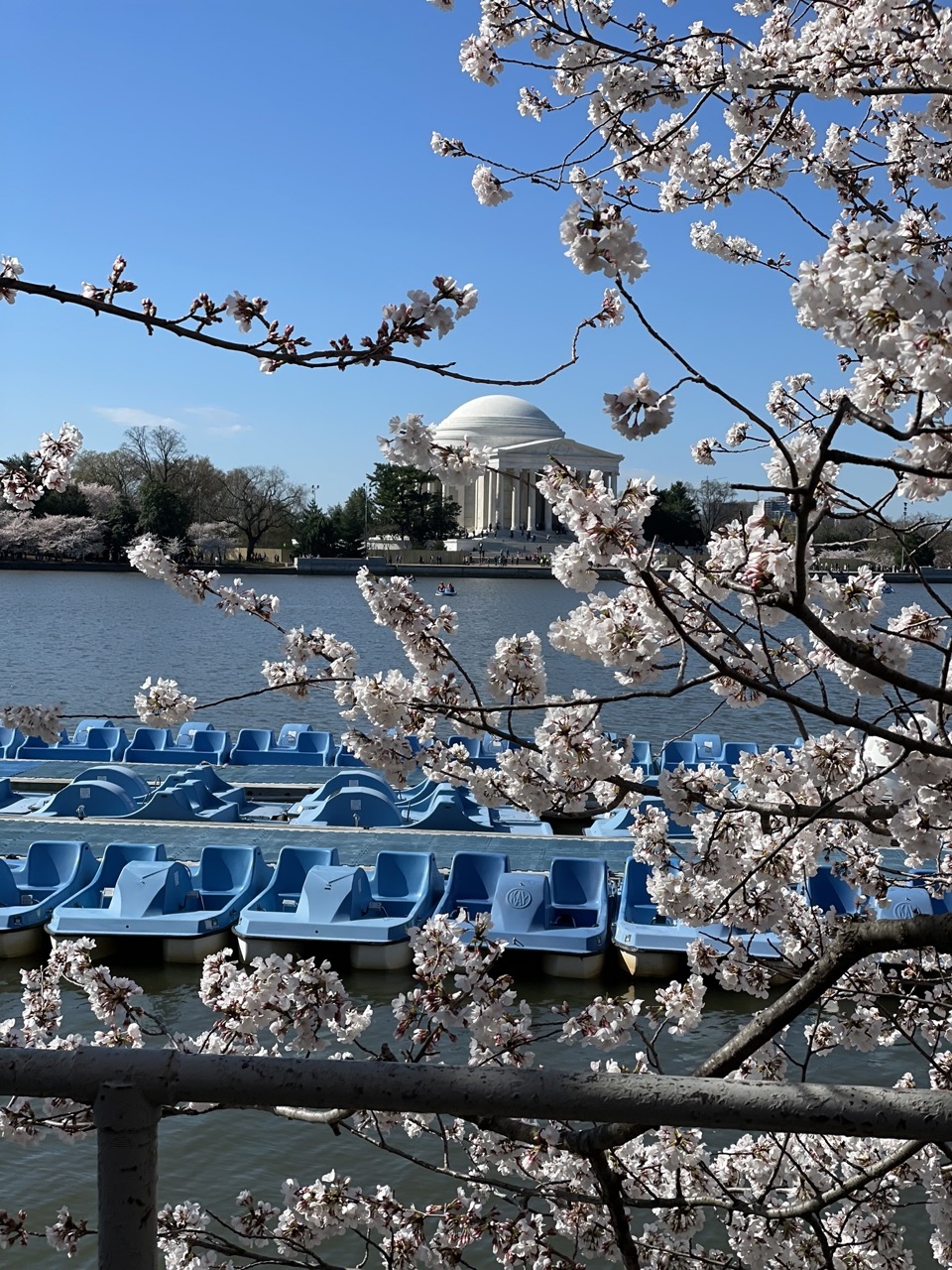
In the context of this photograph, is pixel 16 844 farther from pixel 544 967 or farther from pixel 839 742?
pixel 839 742

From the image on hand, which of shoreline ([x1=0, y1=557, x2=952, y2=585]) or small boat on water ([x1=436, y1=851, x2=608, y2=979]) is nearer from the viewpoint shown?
small boat on water ([x1=436, y1=851, x2=608, y2=979])

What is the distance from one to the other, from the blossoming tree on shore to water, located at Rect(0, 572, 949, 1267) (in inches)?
37.4

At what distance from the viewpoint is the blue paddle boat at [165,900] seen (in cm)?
1162

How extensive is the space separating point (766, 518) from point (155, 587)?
261 feet

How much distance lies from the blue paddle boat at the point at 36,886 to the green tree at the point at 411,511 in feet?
235

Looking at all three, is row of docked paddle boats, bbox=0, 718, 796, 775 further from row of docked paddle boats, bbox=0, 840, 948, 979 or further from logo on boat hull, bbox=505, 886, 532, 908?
logo on boat hull, bbox=505, 886, 532, 908

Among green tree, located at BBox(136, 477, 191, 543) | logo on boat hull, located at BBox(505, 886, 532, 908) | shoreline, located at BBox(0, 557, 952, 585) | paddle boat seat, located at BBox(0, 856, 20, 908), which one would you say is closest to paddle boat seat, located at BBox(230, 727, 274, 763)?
paddle boat seat, located at BBox(0, 856, 20, 908)

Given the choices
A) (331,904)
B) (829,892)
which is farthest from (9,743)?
(829,892)

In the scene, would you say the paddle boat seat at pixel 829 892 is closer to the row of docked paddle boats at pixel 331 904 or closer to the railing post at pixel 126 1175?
the row of docked paddle boats at pixel 331 904

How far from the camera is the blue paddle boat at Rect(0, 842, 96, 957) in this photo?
1171 cm

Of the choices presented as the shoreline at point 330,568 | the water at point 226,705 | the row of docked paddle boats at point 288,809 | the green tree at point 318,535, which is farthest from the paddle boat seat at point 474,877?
the green tree at point 318,535

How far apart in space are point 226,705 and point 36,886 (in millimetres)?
20646

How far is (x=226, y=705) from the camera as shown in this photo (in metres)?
33.3

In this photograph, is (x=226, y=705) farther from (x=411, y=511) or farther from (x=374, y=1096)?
(x=411, y=511)
